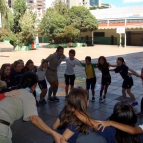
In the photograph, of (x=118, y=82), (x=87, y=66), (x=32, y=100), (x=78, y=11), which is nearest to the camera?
(x=32, y=100)

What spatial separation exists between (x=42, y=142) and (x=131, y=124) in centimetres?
203

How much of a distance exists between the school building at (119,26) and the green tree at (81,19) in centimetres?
450

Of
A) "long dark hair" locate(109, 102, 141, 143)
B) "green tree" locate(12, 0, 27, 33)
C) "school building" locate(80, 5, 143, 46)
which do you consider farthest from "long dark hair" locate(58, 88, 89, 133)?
"school building" locate(80, 5, 143, 46)

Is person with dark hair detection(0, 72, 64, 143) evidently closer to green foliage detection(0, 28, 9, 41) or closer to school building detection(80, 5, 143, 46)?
green foliage detection(0, 28, 9, 41)

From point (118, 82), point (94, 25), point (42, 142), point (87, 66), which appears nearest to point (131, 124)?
point (42, 142)

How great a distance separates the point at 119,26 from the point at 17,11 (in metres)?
18.8

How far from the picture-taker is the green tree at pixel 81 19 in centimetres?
3500

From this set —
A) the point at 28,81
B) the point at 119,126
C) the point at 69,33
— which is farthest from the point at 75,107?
the point at 69,33

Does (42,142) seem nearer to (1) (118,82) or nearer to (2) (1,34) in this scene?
(1) (118,82)

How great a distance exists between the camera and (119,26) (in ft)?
124

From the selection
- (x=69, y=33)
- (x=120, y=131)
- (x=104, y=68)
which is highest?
(x=69, y=33)

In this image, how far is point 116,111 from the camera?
199 centimetres

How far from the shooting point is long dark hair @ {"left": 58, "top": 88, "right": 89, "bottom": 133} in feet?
6.09

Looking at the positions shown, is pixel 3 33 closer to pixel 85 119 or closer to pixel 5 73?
pixel 5 73
